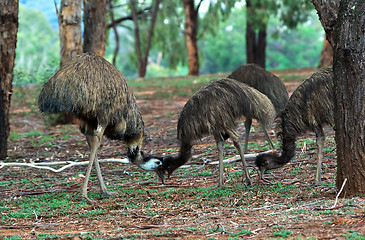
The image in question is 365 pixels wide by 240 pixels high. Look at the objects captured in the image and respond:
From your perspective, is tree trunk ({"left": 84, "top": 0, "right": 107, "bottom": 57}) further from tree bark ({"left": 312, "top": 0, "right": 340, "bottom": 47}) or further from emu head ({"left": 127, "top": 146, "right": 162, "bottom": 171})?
tree bark ({"left": 312, "top": 0, "right": 340, "bottom": 47})

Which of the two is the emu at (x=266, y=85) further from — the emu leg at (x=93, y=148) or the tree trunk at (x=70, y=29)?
the tree trunk at (x=70, y=29)

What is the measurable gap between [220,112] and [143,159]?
1159 millimetres

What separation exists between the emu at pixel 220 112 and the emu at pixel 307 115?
24 cm

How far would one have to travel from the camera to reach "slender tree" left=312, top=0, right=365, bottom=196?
15.7 ft

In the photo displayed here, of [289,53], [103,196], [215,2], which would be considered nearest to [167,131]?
[103,196]

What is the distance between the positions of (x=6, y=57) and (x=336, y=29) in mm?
5867

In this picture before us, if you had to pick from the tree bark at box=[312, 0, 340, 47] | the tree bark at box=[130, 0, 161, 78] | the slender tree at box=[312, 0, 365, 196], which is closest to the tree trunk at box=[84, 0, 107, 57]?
the tree bark at box=[312, 0, 340, 47]

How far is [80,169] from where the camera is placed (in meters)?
7.73

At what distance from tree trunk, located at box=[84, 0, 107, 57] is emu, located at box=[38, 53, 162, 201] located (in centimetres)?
537

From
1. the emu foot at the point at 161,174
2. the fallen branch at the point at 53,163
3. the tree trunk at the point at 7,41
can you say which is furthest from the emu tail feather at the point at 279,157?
the tree trunk at the point at 7,41

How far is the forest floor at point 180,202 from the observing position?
166 inches

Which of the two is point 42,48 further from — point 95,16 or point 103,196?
point 103,196

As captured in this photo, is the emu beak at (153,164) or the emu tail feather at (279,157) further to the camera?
the emu beak at (153,164)

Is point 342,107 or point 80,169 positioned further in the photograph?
point 80,169
